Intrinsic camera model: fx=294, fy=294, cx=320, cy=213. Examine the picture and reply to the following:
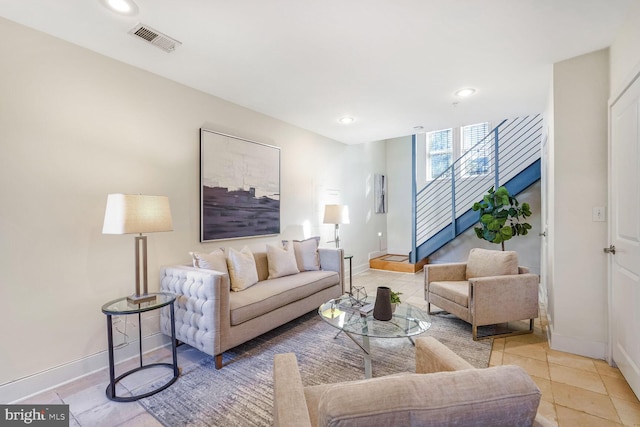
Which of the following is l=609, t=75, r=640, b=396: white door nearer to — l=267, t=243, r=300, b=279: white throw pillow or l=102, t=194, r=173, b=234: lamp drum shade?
l=267, t=243, r=300, b=279: white throw pillow

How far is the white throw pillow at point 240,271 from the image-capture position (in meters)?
2.85

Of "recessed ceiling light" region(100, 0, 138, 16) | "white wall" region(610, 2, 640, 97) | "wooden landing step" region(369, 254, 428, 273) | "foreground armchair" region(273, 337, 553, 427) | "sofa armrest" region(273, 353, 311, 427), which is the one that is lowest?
"wooden landing step" region(369, 254, 428, 273)

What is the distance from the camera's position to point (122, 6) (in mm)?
1840

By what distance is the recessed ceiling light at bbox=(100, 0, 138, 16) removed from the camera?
1.80 meters

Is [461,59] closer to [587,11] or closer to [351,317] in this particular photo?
[587,11]

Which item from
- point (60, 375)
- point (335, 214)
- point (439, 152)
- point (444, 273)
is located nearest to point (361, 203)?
point (335, 214)

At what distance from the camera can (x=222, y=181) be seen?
3238 millimetres

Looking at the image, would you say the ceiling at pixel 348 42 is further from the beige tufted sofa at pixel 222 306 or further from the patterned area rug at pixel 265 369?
the patterned area rug at pixel 265 369

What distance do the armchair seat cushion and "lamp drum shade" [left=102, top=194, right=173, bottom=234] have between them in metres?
2.82

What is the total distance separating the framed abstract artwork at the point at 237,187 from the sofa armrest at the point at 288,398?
7.20 feet

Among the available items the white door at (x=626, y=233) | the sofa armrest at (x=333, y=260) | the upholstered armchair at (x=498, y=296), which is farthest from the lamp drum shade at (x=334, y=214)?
the white door at (x=626, y=233)

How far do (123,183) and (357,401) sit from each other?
2.65m

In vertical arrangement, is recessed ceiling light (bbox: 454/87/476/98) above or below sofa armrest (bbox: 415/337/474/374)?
above

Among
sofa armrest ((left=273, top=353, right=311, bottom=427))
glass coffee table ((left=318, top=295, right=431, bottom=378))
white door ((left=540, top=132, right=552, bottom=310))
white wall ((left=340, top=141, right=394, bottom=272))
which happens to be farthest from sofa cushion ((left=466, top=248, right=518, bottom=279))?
sofa armrest ((left=273, top=353, right=311, bottom=427))
